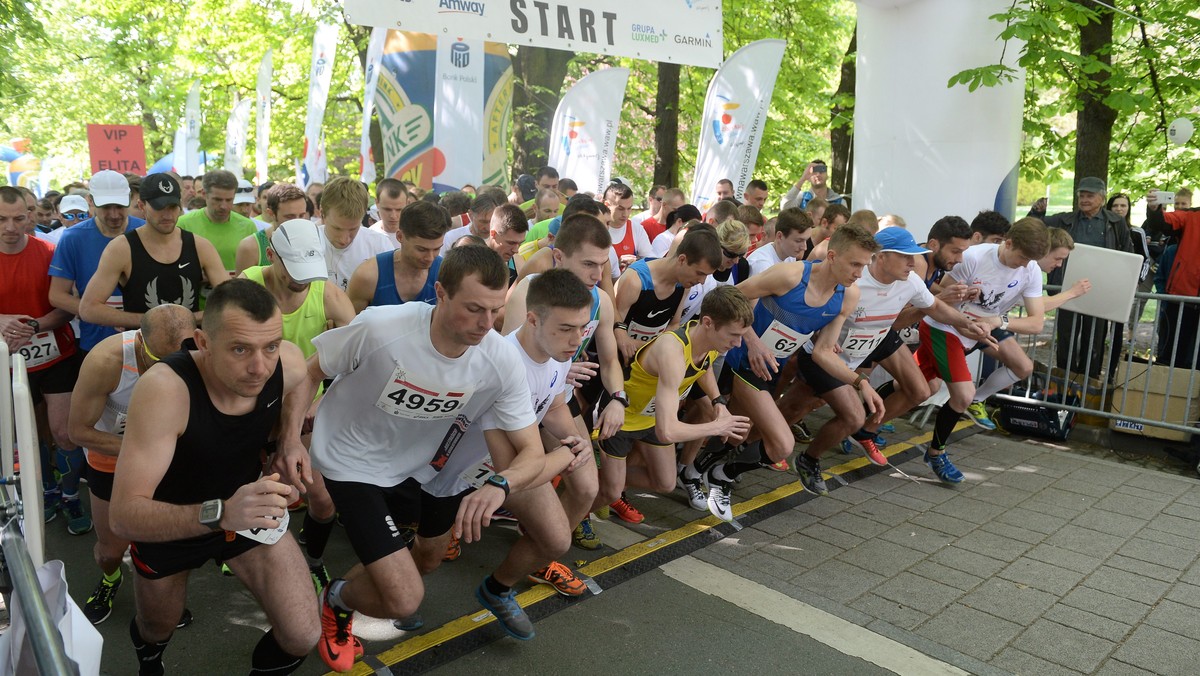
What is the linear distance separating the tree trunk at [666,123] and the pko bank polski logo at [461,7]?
7485 millimetres

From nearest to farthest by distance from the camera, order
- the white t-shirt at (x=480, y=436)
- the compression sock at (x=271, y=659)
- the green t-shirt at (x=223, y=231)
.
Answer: the compression sock at (x=271, y=659), the white t-shirt at (x=480, y=436), the green t-shirt at (x=223, y=231)

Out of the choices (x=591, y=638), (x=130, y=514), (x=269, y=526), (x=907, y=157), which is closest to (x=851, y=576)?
(x=591, y=638)

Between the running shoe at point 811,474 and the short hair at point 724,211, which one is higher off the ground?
the short hair at point 724,211

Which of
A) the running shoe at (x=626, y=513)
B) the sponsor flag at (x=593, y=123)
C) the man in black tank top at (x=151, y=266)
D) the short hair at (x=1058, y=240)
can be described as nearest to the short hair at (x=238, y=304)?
the man in black tank top at (x=151, y=266)

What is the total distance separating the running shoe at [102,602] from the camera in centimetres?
401

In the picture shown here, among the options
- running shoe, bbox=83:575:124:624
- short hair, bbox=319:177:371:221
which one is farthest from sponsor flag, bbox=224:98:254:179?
running shoe, bbox=83:575:124:624

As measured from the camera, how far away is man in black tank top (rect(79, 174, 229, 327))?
468 cm

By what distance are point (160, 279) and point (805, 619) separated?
4028 mm

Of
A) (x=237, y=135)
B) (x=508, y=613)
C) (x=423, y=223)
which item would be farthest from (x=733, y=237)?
(x=237, y=135)

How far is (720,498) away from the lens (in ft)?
18.3

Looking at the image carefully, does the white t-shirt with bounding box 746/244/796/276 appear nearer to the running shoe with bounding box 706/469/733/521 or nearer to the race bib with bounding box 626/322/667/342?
the race bib with bounding box 626/322/667/342

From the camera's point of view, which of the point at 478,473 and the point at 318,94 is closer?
the point at 478,473

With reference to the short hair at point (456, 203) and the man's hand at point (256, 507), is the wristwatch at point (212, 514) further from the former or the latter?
the short hair at point (456, 203)

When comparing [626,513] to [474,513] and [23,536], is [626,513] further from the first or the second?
[23,536]
